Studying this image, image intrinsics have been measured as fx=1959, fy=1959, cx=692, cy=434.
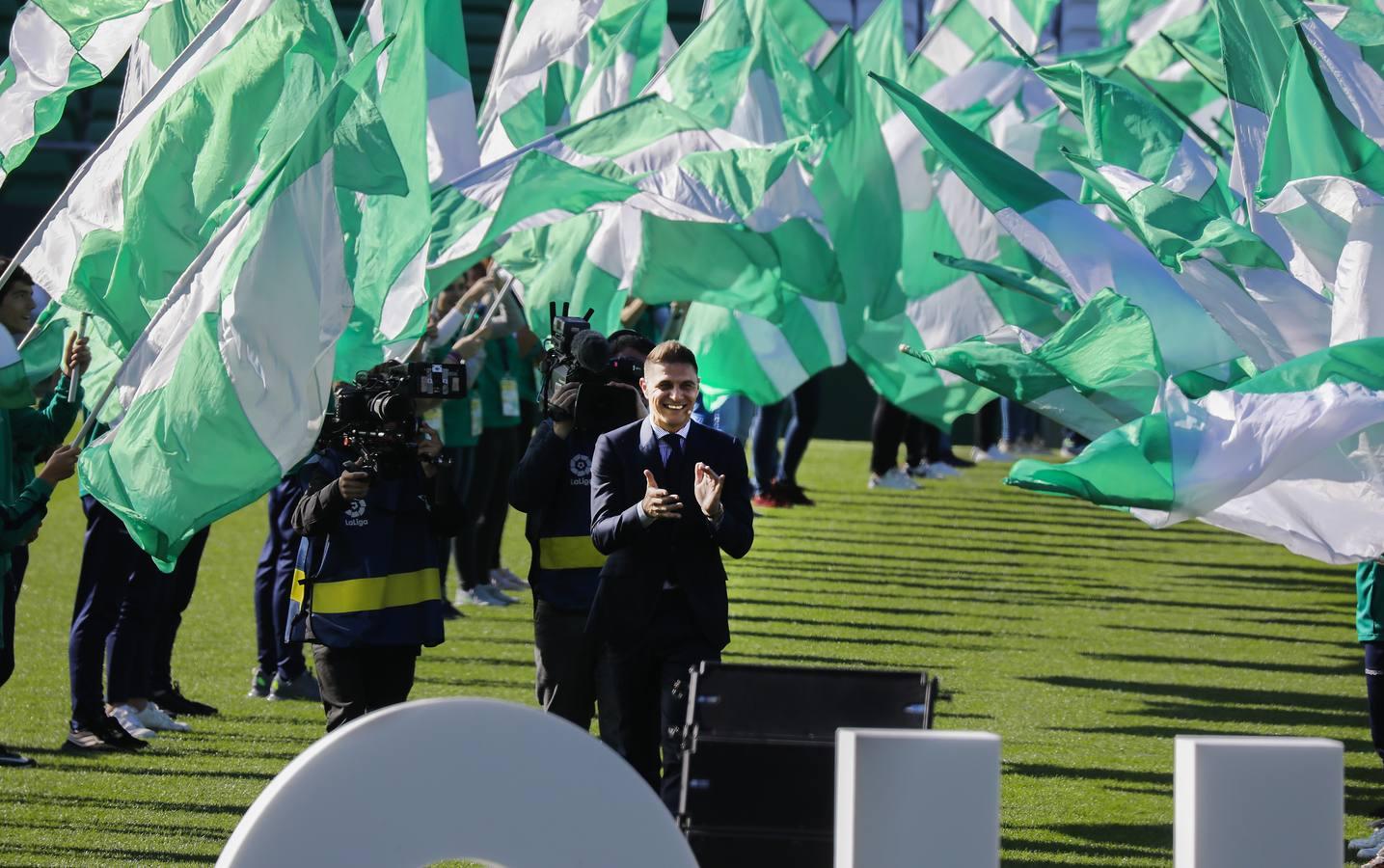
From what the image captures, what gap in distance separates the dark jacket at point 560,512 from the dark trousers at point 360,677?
529 millimetres

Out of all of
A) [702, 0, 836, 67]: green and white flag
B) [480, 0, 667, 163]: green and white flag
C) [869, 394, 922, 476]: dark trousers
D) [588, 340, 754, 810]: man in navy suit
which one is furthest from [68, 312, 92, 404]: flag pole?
[869, 394, 922, 476]: dark trousers

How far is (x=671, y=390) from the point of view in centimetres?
577

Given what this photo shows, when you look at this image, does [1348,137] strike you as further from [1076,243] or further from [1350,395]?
[1350,395]

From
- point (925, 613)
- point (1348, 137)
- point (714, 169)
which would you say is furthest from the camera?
point (925, 613)

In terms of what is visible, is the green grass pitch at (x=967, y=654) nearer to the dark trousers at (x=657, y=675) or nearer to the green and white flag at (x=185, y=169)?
the dark trousers at (x=657, y=675)

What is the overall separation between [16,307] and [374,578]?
1.87 meters

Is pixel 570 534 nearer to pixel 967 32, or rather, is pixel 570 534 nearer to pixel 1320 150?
pixel 1320 150

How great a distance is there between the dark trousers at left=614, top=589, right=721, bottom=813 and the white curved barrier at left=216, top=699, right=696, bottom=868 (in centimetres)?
178

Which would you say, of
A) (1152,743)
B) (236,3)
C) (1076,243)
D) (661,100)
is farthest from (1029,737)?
(236,3)

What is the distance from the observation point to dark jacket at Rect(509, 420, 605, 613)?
20.7 ft

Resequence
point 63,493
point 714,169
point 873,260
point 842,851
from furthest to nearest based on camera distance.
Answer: point 63,493 < point 873,260 < point 714,169 < point 842,851

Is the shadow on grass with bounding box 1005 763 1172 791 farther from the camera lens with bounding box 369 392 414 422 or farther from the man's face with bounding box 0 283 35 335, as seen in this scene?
the man's face with bounding box 0 283 35 335

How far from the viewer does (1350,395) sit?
474cm

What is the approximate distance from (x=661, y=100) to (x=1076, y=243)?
3.06 meters
